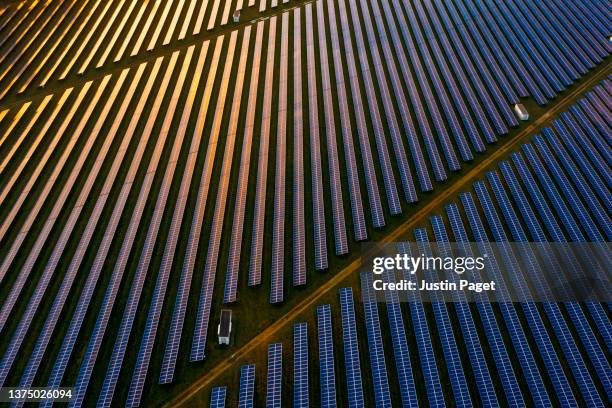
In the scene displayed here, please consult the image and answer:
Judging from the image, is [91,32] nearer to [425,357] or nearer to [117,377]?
[117,377]

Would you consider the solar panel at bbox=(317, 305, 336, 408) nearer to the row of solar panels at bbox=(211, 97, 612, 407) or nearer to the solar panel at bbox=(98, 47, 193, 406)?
the row of solar panels at bbox=(211, 97, 612, 407)

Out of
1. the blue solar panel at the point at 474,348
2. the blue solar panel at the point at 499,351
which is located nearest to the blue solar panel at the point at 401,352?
the blue solar panel at the point at 474,348

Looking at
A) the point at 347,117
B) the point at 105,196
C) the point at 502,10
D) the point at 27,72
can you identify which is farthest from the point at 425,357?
the point at 27,72

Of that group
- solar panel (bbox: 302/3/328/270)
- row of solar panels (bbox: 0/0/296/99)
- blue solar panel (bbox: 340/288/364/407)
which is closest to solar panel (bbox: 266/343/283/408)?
blue solar panel (bbox: 340/288/364/407)

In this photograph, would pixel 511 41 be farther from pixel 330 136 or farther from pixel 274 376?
pixel 274 376

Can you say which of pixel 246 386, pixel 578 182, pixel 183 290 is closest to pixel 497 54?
pixel 578 182
